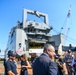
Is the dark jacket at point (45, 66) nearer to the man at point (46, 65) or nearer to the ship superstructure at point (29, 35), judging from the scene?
the man at point (46, 65)

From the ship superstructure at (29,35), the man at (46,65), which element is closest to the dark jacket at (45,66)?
the man at (46,65)

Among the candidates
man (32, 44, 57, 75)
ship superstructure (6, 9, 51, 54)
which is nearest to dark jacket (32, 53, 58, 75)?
man (32, 44, 57, 75)

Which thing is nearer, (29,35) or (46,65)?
(46,65)

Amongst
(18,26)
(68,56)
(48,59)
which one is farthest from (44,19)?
(48,59)

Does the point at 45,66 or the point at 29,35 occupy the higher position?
the point at 29,35

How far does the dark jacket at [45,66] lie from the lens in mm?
3684

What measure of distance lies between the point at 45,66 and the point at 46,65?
0.03 meters

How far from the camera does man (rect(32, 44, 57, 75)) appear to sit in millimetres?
3691

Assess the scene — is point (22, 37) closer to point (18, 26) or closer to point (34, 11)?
point (18, 26)

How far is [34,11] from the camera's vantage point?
56750 millimetres

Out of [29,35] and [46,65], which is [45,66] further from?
[29,35]

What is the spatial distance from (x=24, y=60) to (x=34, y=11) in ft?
160

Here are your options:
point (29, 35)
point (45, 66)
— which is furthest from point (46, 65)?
point (29, 35)

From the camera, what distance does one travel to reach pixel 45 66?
3.74 meters
